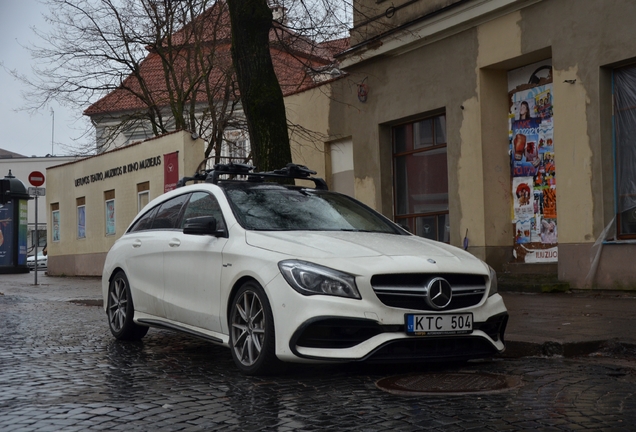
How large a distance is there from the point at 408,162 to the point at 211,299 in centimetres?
→ 1185

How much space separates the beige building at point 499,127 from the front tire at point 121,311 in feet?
24.4

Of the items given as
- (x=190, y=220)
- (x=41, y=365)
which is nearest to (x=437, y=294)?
(x=190, y=220)

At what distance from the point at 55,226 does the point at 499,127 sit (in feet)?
82.2

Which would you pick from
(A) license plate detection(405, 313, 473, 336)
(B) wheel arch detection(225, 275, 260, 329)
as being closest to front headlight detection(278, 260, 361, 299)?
(A) license plate detection(405, 313, 473, 336)

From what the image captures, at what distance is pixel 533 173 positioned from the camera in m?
15.5

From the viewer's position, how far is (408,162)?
1853 cm

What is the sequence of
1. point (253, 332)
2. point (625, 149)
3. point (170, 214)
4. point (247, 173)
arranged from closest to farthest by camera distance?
point (253, 332) < point (247, 173) < point (170, 214) < point (625, 149)

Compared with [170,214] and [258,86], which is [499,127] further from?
[170,214]

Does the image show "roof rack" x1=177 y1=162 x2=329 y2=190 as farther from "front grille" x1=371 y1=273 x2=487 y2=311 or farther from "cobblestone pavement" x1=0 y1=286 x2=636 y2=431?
"front grille" x1=371 y1=273 x2=487 y2=311

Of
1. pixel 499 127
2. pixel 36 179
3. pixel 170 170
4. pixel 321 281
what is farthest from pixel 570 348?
pixel 36 179

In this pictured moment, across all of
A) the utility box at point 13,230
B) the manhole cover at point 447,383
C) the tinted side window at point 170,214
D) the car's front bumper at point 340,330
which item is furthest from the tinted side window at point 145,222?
the utility box at point 13,230

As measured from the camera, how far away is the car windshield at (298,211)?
727cm

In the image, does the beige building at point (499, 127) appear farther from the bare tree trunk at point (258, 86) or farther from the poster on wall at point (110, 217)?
the poster on wall at point (110, 217)

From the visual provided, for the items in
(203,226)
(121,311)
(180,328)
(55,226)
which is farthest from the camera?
(55,226)
